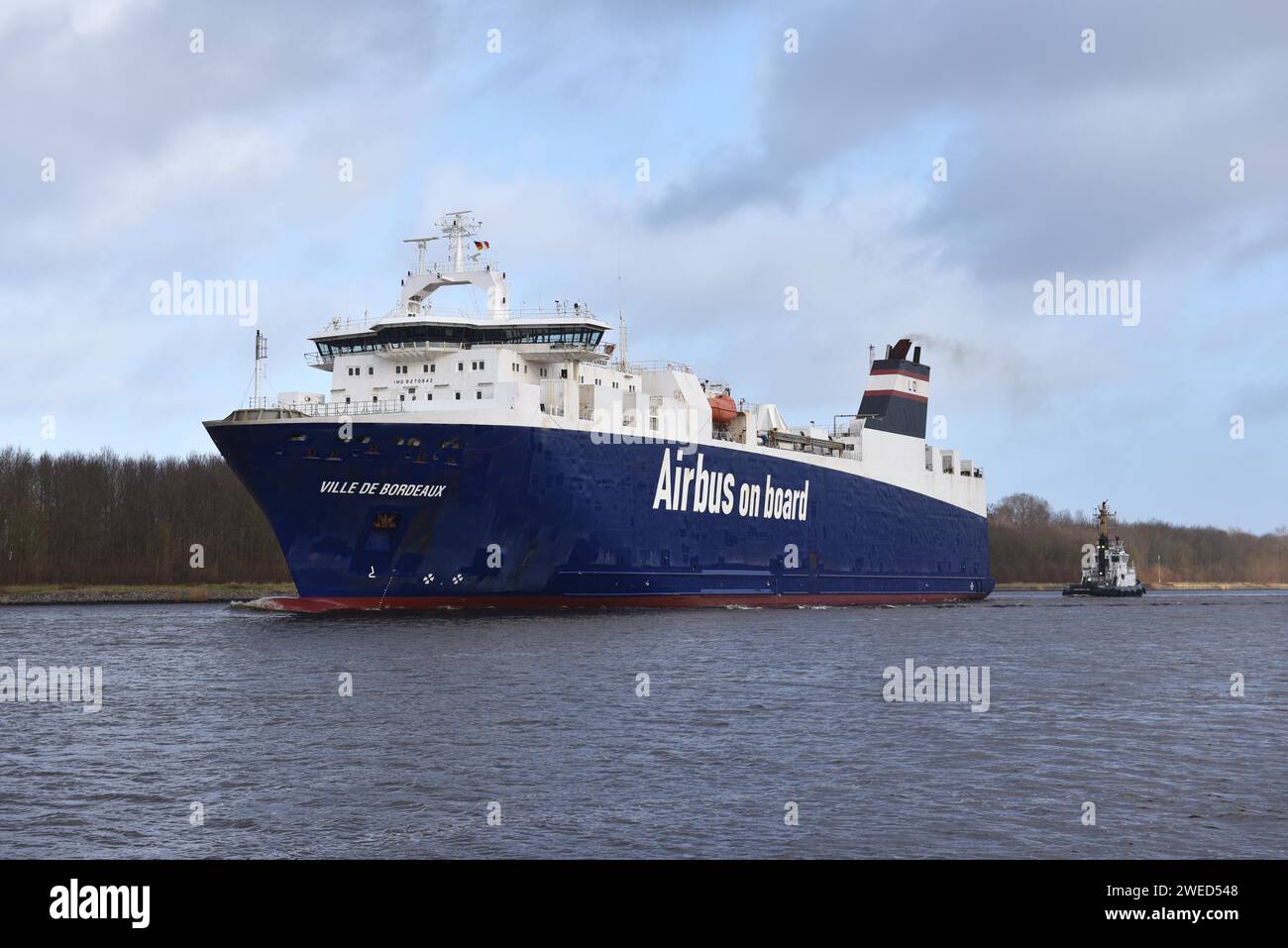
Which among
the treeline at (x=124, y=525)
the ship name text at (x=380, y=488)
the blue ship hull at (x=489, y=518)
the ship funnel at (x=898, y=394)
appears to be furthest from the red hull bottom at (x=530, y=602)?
the treeline at (x=124, y=525)

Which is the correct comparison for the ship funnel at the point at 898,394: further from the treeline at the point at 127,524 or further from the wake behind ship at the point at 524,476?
the treeline at the point at 127,524

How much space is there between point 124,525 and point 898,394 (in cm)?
5290

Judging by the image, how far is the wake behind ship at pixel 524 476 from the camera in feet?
123

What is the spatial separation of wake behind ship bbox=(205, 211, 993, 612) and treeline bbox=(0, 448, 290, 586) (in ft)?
124

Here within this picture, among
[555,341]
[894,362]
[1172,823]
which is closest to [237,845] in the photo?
[1172,823]

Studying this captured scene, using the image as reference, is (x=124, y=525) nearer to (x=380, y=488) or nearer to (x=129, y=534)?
(x=129, y=534)

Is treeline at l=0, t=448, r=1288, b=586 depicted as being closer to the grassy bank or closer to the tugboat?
the grassy bank

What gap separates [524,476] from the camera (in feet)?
129

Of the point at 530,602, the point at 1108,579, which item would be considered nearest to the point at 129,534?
the point at 530,602

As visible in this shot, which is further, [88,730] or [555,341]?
[555,341]

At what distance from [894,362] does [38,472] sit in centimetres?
6034

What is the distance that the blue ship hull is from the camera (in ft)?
122
